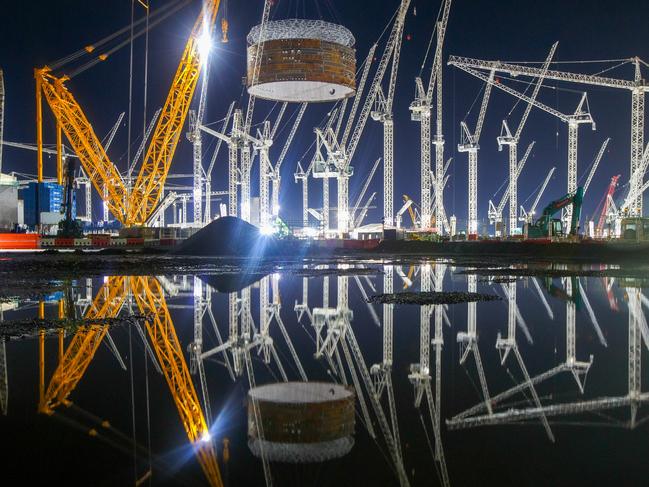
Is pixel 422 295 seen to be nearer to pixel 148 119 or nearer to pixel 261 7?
pixel 261 7

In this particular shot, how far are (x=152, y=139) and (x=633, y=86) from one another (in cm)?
4577

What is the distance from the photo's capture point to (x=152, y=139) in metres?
50.7

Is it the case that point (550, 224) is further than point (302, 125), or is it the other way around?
point (302, 125)

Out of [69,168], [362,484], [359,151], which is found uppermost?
[359,151]

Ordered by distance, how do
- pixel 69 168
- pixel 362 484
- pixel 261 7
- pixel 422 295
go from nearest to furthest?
pixel 362 484 → pixel 422 295 → pixel 69 168 → pixel 261 7

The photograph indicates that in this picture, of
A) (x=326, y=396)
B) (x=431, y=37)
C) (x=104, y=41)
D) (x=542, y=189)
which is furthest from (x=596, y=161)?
(x=326, y=396)

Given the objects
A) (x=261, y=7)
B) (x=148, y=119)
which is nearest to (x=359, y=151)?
(x=148, y=119)

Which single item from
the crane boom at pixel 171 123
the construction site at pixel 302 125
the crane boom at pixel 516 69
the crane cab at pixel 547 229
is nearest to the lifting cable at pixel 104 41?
the construction site at pixel 302 125

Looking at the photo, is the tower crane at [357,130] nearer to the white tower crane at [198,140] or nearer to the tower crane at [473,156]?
the white tower crane at [198,140]

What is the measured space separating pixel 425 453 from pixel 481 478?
418 mm

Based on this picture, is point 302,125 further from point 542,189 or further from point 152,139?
point 542,189

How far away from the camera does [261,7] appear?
162 feet

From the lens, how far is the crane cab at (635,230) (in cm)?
4097

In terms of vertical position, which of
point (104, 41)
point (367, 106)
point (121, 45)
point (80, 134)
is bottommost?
point (80, 134)
